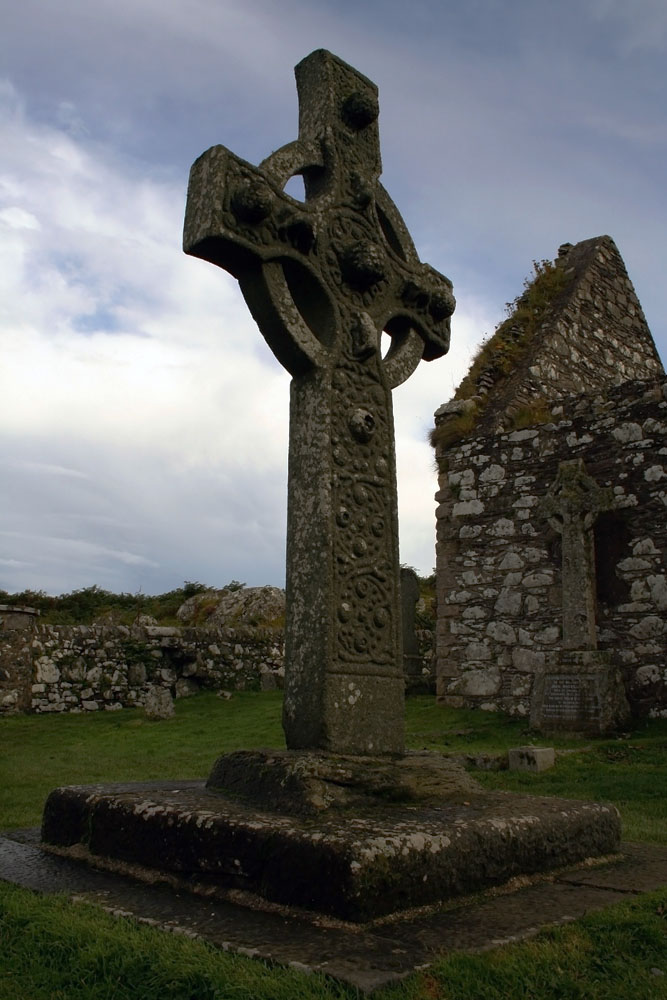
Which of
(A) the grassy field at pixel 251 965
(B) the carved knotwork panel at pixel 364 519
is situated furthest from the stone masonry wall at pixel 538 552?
(A) the grassy field at pixel 251 965

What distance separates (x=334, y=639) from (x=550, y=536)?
7910mm

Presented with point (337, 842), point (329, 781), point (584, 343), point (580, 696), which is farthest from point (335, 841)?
point (584, 343)

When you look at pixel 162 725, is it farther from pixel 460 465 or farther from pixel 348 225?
pixel 348 225

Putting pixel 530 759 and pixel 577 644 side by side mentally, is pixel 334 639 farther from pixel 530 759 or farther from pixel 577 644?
pixel 577 644

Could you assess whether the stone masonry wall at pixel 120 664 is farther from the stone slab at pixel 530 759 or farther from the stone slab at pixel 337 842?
the stone slab at pixel 337 842

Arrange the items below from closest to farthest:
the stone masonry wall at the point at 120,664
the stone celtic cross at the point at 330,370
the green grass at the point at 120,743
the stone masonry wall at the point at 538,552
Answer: the stone celtic cross at the point at 330,370, the green grass at the point at 120,743, the stone masonry wall at the point at 538,552, the stone masonry wall at the point at 120,664

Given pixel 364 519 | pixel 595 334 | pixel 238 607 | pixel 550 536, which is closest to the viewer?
pixel 364 519

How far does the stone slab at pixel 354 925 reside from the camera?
2.06m

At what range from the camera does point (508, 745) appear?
8.89 m

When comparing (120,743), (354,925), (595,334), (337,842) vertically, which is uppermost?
(595,334)

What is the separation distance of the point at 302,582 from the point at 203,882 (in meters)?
1.32

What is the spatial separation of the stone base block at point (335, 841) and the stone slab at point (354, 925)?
0.06 metres

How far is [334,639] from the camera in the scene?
351 centimetres

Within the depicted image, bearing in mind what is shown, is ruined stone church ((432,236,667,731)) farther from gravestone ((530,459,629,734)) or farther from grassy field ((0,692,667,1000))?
grassy field ((0,692,667,1000))
